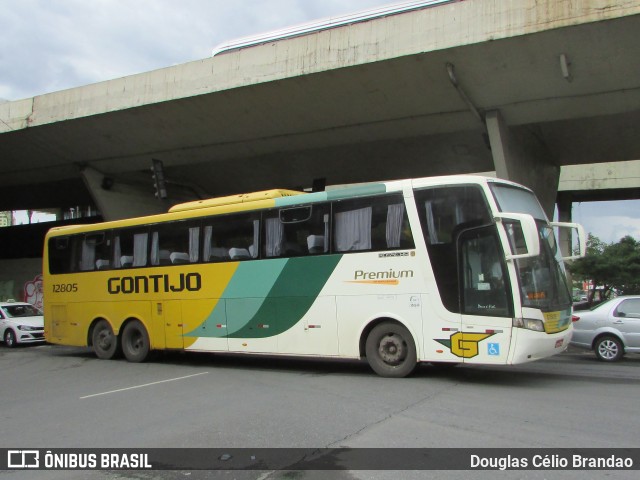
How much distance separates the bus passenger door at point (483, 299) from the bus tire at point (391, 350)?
864 mm

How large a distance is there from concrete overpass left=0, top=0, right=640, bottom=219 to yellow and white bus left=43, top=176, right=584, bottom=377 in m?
6.10

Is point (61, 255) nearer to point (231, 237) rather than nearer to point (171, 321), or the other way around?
point (171, 321)

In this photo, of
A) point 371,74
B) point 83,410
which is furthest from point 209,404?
point 371,74

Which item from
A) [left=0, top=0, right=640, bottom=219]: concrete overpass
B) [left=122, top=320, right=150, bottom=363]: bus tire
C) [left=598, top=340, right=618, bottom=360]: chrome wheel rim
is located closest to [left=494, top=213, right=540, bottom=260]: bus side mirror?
[left=598, top=340, right=618, bottom=360]: chrome wheel rim

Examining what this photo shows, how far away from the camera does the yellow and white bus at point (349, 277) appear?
844cm

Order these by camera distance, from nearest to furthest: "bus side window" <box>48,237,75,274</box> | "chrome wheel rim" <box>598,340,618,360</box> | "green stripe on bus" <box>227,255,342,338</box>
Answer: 1. "green stripe on bus" <box>227,255,342,338</box>
2. "chrome wheel rim" <box>598,340,618,360</box>
3. "bus side window" <box>48,237,75,274</box>

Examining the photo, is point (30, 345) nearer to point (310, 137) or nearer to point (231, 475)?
point (310, 137)

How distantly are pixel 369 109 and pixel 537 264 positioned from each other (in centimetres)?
1038

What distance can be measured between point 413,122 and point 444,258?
1042cm

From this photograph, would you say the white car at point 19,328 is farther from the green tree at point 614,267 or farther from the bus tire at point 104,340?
the green tree at point 614,267

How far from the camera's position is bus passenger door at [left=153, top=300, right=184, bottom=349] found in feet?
39.9

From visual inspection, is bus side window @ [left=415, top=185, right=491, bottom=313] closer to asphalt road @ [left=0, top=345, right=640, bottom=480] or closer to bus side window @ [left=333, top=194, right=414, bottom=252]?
bus side window @ [left=333, top=194, right=414, bottom=252]

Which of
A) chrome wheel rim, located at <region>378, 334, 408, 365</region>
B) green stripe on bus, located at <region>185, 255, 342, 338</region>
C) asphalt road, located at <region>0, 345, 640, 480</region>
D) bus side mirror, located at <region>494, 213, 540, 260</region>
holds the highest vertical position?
bus side mirror, located at <region>494, 213, 540, 260</region>

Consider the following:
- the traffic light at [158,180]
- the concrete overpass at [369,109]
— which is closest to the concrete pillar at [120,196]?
the concrete overpass at [369,109]
